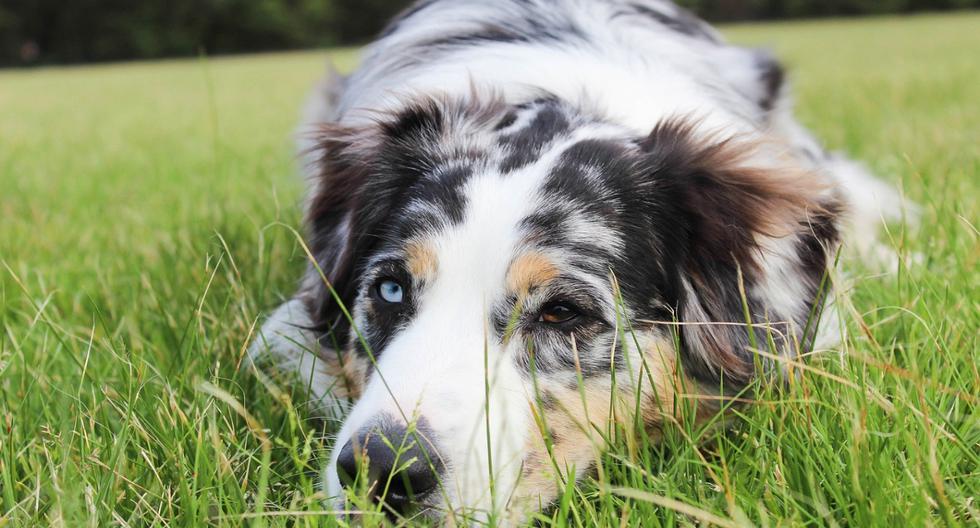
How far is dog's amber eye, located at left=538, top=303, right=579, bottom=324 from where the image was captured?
2.23m

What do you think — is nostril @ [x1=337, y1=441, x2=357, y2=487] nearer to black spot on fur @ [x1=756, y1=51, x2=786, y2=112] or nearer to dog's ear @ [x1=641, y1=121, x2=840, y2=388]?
dog's ear @ [x1=641, y1=121, x2=840, y2=388]

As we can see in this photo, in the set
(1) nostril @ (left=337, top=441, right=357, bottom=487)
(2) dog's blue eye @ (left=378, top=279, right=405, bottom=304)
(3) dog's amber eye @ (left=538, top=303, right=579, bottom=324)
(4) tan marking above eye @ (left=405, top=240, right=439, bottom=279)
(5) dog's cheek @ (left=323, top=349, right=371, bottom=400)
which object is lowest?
(5) dog's cheek @ (left=323, top=349, right=371, bottom=400)

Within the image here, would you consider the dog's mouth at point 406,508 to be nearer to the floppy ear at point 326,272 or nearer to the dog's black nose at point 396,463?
the dog's black nose at point 396,463

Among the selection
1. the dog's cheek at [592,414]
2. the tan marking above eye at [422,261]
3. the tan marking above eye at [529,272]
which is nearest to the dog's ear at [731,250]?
the dog's cheek at [592,414]

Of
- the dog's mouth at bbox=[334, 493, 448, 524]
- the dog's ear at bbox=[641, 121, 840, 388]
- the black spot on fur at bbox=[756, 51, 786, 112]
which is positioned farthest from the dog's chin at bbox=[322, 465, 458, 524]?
the black spot on fur at bbox=[756, 51, 786, 112]

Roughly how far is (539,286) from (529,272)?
0.05m

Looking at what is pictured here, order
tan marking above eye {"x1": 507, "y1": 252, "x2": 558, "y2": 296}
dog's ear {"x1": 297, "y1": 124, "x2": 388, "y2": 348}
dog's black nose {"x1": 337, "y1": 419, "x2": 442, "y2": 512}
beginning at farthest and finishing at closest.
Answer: dog's ear {"x1": 297, "y1": 124, "x2": 388, "y2": 348}, tan marking above eye {"x1": 507, "y1": 252, "x2": 558, "y2": 296}, dog's black nose {"x1": 337, "y1": 419, "x2": 442, "y2": 512}

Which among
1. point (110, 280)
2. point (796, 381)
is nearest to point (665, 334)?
point (796, 381)

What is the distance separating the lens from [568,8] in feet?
12.6

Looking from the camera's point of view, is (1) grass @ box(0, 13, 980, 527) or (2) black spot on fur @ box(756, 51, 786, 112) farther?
(2) black spot on fur @ box(756, 51, 786, 112)

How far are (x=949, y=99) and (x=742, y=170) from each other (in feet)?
21.6

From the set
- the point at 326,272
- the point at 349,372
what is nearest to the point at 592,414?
the point at 349,372

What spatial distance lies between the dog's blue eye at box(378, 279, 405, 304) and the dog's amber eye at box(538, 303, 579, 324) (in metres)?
0.37

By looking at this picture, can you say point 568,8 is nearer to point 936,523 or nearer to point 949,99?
point 936,523
